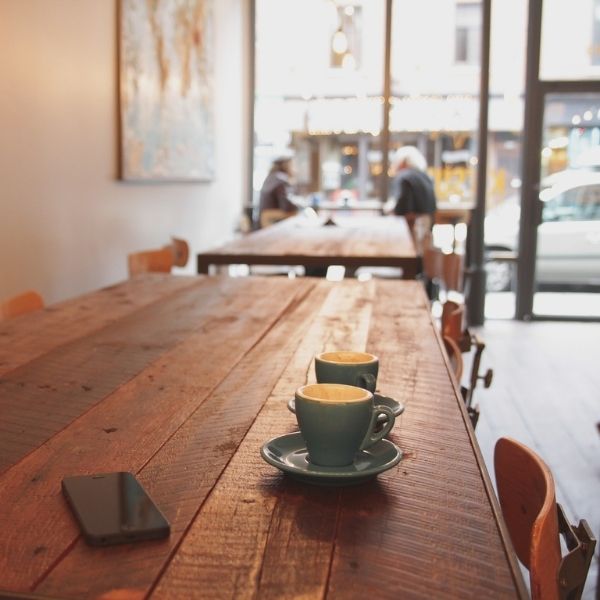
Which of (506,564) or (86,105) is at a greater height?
(86,105)

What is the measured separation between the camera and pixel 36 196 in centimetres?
400

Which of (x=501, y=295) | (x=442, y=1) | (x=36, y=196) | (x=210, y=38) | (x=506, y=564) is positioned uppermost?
(x=442, y=1)

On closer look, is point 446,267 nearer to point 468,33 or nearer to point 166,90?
point 166,90

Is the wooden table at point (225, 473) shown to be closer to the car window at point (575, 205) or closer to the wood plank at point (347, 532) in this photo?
the wood plank at point (347, 532)

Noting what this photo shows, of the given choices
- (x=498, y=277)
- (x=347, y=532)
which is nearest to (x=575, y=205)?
(x=498, y=277)

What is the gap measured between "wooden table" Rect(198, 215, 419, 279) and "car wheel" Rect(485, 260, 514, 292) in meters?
2.86

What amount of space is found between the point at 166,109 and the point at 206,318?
12.0 feet

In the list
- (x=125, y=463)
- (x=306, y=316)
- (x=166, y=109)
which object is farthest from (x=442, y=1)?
(x=125, y=463)

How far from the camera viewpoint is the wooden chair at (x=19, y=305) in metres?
2.40

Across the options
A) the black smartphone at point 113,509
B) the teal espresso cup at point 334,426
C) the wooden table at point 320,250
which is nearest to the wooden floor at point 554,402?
the wooden table at point 320,250

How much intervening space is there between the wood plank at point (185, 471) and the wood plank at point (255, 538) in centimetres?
2

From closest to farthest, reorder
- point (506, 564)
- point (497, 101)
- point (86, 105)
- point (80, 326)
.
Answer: point (506, 564)
point (80, 326)
point (86, 105)
point (497, 101)

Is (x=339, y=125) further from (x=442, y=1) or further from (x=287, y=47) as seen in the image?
(x=442, y=1)

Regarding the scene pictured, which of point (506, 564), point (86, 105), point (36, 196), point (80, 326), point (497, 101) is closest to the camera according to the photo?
point (506, 564)
